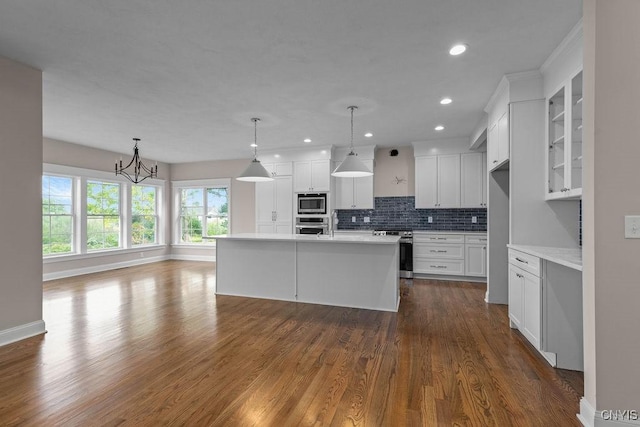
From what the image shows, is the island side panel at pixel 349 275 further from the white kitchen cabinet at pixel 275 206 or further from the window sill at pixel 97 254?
the window sill at pixel 97 254

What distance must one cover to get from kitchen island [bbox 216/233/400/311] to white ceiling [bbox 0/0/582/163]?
1.80 m

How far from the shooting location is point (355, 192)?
6.38 meters

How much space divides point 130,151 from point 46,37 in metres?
4.71

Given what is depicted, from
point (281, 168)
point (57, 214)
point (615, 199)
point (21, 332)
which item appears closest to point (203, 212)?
point (281, 168)

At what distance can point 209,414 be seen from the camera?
1.80 meters

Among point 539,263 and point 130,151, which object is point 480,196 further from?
point 130,151

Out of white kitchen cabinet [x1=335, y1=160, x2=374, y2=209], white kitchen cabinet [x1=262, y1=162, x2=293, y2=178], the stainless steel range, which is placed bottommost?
the stainless steel range

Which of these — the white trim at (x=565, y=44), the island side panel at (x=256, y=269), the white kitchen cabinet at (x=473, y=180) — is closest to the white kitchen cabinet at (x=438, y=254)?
the white kitchen cabinet at (x=473, y=180)

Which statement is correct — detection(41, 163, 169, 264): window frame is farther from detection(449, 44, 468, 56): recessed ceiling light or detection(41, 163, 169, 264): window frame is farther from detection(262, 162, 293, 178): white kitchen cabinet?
detection(449, 44, 468, 56): recessed ceiling light

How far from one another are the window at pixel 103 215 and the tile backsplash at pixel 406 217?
201 inches

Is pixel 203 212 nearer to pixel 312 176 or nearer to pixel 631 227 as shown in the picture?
pixel 312 176

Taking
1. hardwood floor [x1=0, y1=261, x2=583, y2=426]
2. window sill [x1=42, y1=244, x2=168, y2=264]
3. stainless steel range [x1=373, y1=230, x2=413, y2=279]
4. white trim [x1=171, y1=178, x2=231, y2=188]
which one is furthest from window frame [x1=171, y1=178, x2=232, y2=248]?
stainless steel range [x1=373, y1=230, x2=413, y2=279]

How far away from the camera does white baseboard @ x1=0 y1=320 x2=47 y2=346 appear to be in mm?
2777

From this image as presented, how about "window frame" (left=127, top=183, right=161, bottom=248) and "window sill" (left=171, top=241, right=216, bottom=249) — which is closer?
"window frame" (left=127, top=183, right=161, bottom=248)
